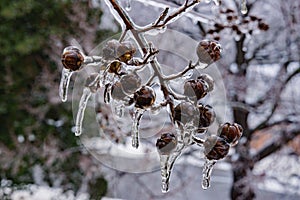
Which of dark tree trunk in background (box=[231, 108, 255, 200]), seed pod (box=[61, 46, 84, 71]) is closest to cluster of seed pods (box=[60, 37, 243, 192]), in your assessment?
seed pod (box=[61, 46, 84, 71])

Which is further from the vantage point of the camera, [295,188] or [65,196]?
[65,196]

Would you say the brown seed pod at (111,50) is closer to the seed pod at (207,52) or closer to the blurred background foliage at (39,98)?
the seed pod at (207,52)

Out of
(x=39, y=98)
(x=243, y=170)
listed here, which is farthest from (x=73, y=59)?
(x=39, y=98)

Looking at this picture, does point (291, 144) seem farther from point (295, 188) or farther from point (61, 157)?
point (61, 157)

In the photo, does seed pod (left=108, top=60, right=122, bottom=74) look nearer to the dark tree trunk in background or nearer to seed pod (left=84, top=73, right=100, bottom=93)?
seed pod (left=84, top=73, right=100, bottom=93)

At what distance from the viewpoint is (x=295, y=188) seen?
109 centimetres

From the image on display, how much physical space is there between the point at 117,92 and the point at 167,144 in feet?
0.13

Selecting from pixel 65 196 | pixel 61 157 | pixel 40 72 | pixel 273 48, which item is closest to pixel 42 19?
pixel 40 72

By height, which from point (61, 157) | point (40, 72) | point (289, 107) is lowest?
point (61, 157)

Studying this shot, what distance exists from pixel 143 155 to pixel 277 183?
0.33 m

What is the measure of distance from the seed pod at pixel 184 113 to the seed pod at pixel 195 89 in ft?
0.05

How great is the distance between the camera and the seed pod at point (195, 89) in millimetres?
266

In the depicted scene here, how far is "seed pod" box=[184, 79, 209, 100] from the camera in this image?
0.87 ft

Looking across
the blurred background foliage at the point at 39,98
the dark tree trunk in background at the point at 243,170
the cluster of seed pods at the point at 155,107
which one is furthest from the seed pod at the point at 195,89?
the blurred background foliage at the point at 39,98
